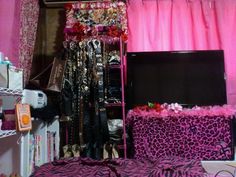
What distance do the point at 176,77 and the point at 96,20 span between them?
2.69 ft

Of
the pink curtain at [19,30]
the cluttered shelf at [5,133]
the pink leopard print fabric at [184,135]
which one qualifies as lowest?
the pink leopard print fabric at [184,135]

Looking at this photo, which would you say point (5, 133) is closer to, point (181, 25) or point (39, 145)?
point (39, 145)

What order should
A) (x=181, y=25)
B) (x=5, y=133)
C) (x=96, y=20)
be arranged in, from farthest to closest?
(x=181, y=25) < (x=96, y=20) < (x=5, y=133)

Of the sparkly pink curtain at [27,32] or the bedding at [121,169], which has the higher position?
the sparkly pink curtain at [27,32]

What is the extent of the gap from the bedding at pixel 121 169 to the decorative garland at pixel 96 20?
1068mm

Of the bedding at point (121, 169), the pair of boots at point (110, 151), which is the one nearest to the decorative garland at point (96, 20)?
the pair of boots at point (110, 151)

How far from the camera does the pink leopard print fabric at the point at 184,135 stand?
1.96m

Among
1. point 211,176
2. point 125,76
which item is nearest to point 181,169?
point 211,176

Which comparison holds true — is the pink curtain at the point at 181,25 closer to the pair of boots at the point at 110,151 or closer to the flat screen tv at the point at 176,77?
the flat screen tv at the point at 176,77

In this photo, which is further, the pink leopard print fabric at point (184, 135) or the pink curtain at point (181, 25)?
the pink curtain at point (181, 25)

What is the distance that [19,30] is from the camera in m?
2.04

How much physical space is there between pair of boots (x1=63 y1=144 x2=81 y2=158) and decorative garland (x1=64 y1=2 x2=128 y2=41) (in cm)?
88

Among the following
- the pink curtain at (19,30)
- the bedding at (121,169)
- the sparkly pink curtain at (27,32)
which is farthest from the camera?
the sparkly pink curtain at (27,32)

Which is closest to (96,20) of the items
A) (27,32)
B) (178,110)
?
(27,32)
